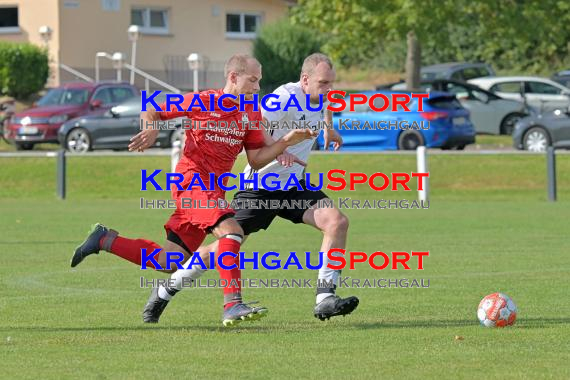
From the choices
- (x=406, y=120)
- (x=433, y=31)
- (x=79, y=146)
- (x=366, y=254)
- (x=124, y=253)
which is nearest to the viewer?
(x=124, y=253)

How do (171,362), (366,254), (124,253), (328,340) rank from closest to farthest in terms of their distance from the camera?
(171,362) → (328,340) → (124,253) → (366,254)

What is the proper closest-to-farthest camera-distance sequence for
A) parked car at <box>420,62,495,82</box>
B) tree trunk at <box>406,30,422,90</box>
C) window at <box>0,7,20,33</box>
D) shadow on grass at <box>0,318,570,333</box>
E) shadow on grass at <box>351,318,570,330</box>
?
shadow on grass at <box>0,318,570,333</box>
shadow on grass at <box>351,318,570,330</box>
tree trunk at <box>406,30,422,90</box>
window at <box>0,7,20,33</box>
parked car at <box>420,62,495,82</box>

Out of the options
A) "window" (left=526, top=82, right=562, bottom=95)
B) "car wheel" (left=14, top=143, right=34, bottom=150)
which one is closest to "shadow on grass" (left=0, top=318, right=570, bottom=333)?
"car wheel" (left=14, top=143, right=34, bottom=150)

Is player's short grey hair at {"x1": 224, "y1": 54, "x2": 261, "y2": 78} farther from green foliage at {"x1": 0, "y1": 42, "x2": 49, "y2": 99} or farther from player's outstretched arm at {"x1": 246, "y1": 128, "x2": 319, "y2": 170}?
green foliage at {"x1": 0, "y1": 42, "x2": 49, "y2": 99}

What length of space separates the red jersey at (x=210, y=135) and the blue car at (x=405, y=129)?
73.4 feet

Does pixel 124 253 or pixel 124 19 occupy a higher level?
pixel 124 19

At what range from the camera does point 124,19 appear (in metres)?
50.0

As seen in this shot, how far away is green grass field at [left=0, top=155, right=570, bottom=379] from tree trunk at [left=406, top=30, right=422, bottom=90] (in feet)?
57.6

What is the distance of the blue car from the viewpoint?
1280 inches

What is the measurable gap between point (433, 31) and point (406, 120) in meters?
8.43

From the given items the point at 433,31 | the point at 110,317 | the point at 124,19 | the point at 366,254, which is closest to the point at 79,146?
the point at 433,31

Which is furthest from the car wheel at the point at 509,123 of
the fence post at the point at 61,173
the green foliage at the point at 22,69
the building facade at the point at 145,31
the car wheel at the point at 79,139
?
the fence post at the point at 61,173

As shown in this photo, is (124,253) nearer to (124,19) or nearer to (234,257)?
(234,257)

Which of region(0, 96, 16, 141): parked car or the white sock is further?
region(0, 96, 16, 141): parked car
